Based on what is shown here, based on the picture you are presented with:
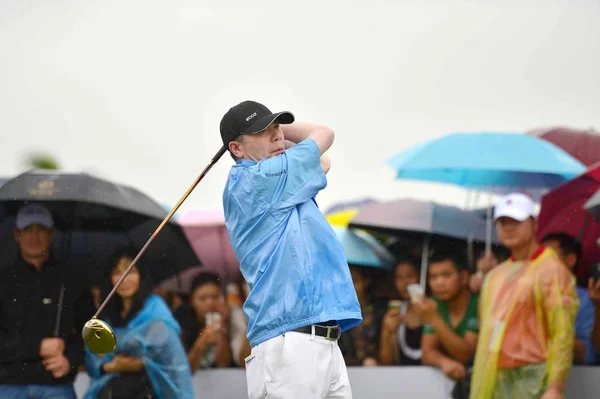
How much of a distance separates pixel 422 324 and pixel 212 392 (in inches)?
57.5

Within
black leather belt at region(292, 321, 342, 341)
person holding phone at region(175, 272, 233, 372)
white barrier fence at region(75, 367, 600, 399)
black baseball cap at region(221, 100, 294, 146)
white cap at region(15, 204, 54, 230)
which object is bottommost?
white barrier fence at region(75, 367, 600, 399)

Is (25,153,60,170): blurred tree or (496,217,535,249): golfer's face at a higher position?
(25,153,60,170): blurred tree

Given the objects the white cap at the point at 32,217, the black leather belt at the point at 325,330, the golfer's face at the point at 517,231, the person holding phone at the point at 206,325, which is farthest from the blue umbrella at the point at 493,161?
the black leather belt at the point at 325,330

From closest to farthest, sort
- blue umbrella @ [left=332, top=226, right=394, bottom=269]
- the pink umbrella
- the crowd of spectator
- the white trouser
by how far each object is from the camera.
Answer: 1. the white trouser
2. the crowd of spectator
3. blue umbrella @ [left=332, top=226, right=394, bottom=269]
4. the pink umbrella

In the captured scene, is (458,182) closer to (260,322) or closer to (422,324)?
(422,324)

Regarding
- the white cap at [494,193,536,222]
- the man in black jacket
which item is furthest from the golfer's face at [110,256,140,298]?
the white cap at [494,193,536,222]

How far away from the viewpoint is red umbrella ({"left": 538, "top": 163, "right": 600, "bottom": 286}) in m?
6.81

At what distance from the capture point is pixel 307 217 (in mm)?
4270

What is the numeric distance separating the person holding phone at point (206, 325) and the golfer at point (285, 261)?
120 inches

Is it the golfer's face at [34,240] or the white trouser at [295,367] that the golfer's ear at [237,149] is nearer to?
the white trouser at [295,367]

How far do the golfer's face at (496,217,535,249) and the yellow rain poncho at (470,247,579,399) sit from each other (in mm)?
145

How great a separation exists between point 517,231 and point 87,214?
2815mm

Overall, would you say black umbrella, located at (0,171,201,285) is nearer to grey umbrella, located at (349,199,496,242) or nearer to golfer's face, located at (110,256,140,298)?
golfer's face, located at (110,256,140,298)

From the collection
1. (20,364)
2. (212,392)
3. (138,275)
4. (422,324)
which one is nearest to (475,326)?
(422,324)
